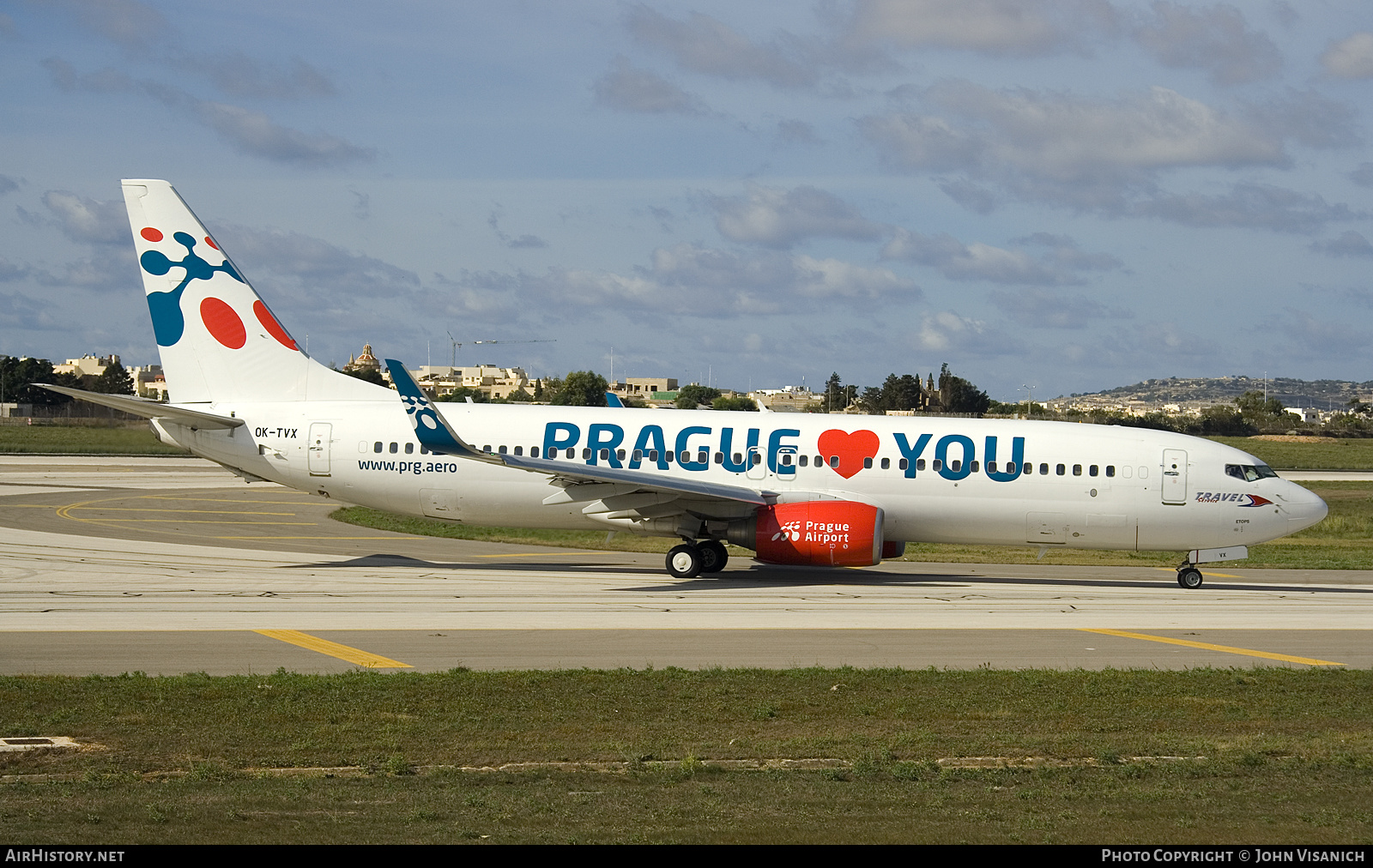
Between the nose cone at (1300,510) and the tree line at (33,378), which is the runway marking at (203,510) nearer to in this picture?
the nose cone at (1300,510)

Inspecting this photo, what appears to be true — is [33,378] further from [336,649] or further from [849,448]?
[336,649]

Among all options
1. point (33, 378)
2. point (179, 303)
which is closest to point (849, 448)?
point (179, 303)

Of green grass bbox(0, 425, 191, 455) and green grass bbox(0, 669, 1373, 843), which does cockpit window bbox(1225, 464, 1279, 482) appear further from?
green grass bbox(0, 425, 191, 455)

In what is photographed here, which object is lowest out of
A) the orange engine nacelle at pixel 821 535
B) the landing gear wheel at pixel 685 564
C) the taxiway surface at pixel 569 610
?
the taxiway surface at pixel 569 610

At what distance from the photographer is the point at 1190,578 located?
2820 centimetres

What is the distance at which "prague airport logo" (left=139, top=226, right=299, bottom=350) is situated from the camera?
→ 98.1 feet

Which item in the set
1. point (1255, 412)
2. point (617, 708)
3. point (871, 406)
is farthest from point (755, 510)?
point (1255, 412)

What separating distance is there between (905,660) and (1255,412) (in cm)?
15906

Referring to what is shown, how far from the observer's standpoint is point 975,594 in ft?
86.8

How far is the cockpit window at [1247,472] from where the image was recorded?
28.7m

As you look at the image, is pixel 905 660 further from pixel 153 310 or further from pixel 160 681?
pixel 153 310

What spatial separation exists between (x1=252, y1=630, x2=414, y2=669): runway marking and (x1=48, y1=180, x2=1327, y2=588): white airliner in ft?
27.0

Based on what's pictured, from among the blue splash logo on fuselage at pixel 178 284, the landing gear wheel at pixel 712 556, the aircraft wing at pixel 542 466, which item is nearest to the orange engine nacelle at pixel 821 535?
the aircraft wing at pixel 542 466

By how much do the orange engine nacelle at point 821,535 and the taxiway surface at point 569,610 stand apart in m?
0.80
